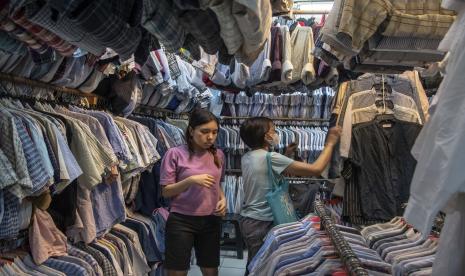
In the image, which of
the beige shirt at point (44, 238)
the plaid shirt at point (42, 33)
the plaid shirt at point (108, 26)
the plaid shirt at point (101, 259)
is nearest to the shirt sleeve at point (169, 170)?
the plaid shirt at point (101, 259)

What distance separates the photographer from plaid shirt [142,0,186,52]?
1308 mm

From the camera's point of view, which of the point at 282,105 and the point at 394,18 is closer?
the point at 394,18

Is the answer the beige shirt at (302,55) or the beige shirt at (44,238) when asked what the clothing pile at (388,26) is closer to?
the beige shirt at (44,238)

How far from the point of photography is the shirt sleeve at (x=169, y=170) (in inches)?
107

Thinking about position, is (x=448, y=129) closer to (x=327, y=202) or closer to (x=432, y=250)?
(x=432, y=250)

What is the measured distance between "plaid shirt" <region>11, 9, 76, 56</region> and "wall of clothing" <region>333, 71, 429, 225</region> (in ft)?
5.60

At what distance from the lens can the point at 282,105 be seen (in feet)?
18.1

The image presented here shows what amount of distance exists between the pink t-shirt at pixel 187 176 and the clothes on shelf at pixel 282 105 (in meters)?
2.73

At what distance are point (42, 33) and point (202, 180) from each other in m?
1.36

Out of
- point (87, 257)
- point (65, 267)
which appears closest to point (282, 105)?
point (87, 257)

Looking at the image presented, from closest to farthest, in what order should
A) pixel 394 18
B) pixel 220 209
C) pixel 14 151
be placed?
1. pixel 394 18
2. pixel 14 151
3. pixel 220 209

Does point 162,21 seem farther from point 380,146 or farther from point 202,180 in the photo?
point 380,146

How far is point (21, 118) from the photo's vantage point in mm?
2004

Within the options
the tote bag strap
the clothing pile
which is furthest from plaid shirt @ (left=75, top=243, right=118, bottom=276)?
the clothing pile
